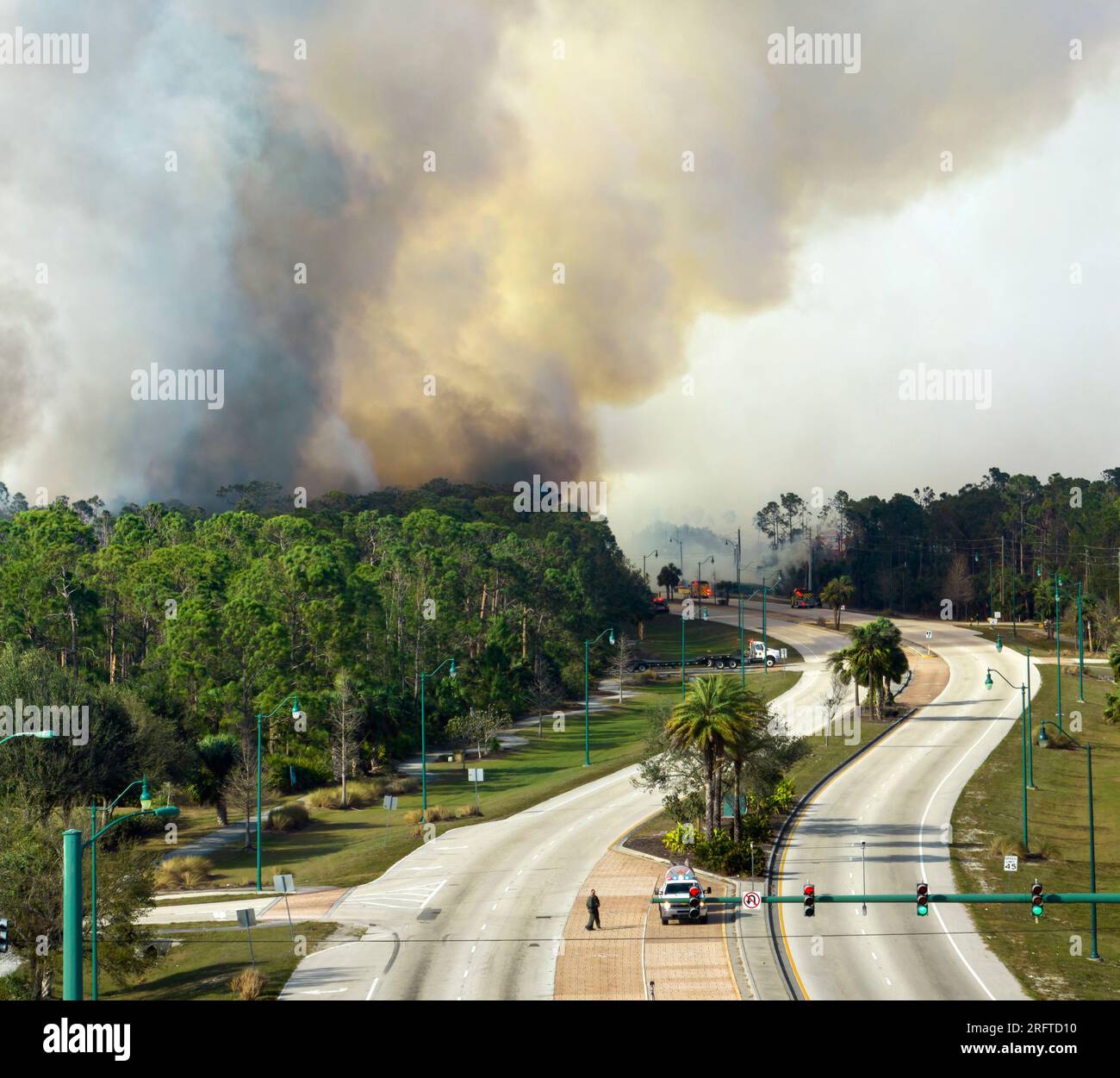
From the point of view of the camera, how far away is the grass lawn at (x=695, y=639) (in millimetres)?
141663

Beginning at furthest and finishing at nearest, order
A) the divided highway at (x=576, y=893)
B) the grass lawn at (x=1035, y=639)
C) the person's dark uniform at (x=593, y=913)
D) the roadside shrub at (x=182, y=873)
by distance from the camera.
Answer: the grass lawn at (x=1035, y=639), the roadside shrub at (x=182, y=873), the person's dark uniform at (x=593, y=913), the divided highway at (x=576, y=893)

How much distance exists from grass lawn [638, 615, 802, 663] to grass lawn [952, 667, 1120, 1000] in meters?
45.9

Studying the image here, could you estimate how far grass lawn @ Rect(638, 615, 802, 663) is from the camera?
141663 mm

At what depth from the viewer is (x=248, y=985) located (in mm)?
37469

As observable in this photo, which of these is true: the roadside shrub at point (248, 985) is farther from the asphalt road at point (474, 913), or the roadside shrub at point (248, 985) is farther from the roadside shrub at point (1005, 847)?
the roadside shrub at point (1005, 847)

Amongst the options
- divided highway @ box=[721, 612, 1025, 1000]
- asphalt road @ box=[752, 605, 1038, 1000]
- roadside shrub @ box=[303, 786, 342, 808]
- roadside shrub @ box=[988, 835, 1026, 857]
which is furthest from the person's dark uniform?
roadside shrub @ box=[303, 786, 342, 808]

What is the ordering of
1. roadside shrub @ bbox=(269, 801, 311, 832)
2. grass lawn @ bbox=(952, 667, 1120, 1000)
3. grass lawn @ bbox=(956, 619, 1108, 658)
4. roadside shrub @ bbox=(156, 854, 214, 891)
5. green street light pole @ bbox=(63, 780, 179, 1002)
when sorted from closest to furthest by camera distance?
1. green street light pole @ bbox=(63, 780, 179, 1002)
2. grass lawn @ bbox=(952, 667, 1120, 1000)
3. roadside shrub @ bbox=(156, 854, 214, 891)
4. roadside shrub @ bbox=(269, 801, 311, 832)
5. grass lawn @ bbox=(956, 619, 1108, 658)

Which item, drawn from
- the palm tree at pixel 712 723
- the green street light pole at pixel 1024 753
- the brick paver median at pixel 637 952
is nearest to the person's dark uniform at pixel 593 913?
the brick paver median at pixel 637 952

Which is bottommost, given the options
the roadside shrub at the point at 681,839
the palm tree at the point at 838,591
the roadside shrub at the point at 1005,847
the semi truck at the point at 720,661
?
the roadside shrub at the point at 1005,847

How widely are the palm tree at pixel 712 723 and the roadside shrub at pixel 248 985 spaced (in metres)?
21.2

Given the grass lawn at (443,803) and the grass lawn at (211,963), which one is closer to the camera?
the grass lawn at (211,963)

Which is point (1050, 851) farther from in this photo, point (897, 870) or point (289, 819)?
point (289, 819)

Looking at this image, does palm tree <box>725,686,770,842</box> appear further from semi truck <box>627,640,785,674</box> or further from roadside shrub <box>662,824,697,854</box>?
semi truck <box>627,640,785,674</box>
